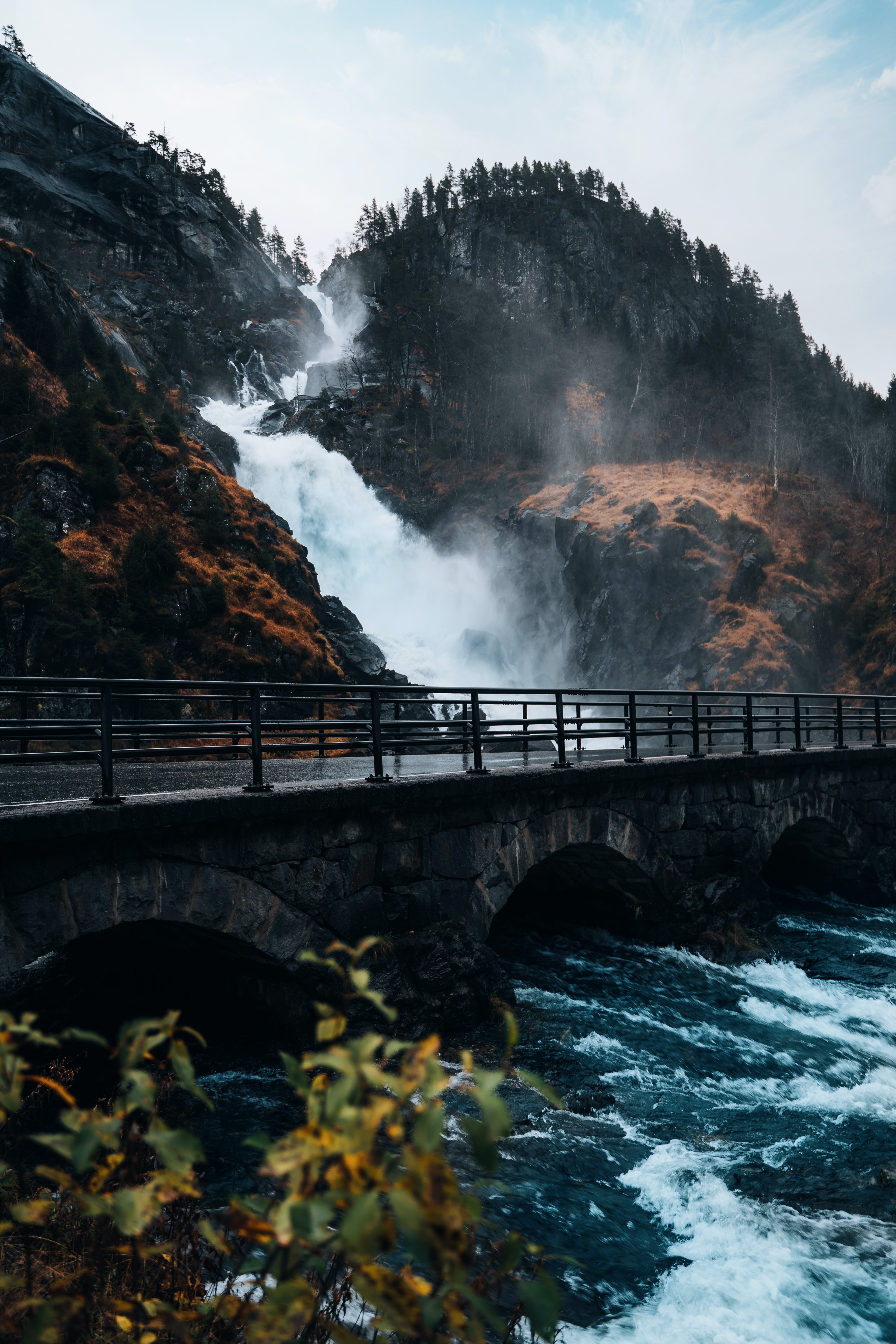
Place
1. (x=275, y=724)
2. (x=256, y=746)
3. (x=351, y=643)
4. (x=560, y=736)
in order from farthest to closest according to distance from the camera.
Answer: (x=351, y=643) < (x=560, y=736) < (x=275, y=724) < (x=256, y=746)

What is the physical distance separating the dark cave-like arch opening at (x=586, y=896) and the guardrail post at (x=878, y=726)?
813 cm

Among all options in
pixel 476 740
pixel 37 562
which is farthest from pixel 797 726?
pixel 37 562

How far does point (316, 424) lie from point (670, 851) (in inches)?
2115

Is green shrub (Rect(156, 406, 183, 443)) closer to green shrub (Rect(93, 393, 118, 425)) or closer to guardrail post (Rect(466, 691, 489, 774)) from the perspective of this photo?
green shrub (Rect(93, 393, 118, 425))

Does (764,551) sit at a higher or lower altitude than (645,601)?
higher

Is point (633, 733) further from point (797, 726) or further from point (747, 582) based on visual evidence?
point (747, 582)

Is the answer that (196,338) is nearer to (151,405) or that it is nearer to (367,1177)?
(151,405)

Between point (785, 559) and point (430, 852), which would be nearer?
point (430, 852)

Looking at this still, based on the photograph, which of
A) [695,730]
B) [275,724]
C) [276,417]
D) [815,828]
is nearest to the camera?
[275,724]

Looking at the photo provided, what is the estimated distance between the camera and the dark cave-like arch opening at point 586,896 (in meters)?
11.5

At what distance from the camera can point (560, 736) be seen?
30.8ft

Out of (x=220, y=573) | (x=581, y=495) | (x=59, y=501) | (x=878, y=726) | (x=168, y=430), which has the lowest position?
(x=878, y=726)

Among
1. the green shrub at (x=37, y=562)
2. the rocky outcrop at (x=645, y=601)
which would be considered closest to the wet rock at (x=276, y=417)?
the rocky outcrop at (x=645, y=601)

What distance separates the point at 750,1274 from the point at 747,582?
1882 inches
